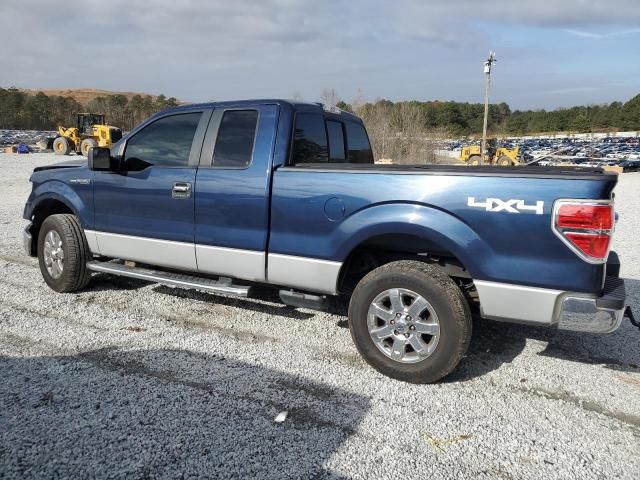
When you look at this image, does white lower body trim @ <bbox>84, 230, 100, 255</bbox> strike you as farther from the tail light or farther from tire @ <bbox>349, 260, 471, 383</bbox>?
the tail light

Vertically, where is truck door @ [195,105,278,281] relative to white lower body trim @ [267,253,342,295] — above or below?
above

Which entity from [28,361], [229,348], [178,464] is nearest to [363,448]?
[178,464]

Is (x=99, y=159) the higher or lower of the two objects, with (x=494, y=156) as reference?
lower

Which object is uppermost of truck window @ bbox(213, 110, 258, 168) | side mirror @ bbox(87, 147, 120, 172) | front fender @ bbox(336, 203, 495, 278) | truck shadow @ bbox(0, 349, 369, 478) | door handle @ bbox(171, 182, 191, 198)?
truck window @ bbox(213, 110, 258, 168)

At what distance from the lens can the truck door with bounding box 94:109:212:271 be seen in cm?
470

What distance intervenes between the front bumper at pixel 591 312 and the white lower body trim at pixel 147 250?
304 cm

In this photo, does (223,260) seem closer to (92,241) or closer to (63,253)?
(92,241)

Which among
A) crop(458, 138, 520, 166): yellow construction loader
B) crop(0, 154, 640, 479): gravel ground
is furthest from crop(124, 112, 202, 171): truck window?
crop(458, 138, 520, 166): yellow construction loader

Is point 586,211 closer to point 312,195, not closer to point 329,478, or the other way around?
point 312,195

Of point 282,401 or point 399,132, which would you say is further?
point 399,132

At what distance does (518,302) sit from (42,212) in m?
5.12

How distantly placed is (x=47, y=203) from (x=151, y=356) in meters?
2.71

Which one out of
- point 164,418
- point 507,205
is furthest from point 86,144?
point 507,205

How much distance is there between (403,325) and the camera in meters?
3.77
